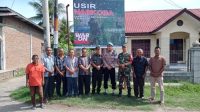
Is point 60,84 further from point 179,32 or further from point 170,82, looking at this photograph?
point 179,32

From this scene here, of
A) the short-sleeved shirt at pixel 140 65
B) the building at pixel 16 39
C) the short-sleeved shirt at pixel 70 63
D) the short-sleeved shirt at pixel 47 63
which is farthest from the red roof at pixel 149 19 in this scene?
the short-sleeved shirt at pixel 47 63

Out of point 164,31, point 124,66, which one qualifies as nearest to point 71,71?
point 124,66

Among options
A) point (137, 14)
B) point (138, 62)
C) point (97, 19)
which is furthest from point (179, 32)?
point (138, 62)

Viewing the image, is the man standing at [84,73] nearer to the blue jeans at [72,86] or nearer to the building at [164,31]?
the blue jeans at [72,86]

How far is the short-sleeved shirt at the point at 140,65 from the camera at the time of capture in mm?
11383

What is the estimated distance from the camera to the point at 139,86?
11547 mm

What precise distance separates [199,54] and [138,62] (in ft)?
13.1

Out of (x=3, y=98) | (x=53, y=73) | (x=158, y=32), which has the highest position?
(x=158, y=32)

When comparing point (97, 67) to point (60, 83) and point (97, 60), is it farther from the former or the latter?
point (60, 83)

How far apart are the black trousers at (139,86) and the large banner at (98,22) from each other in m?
2.97

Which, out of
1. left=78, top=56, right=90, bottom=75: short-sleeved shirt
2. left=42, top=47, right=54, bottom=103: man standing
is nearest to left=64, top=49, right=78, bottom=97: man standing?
left=78, top=56, right=90, bottom=75: short-sleeved shirt

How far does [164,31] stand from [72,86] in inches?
478

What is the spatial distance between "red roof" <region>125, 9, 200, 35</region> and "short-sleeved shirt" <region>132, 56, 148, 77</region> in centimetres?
1128

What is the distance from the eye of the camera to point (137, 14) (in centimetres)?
2634
